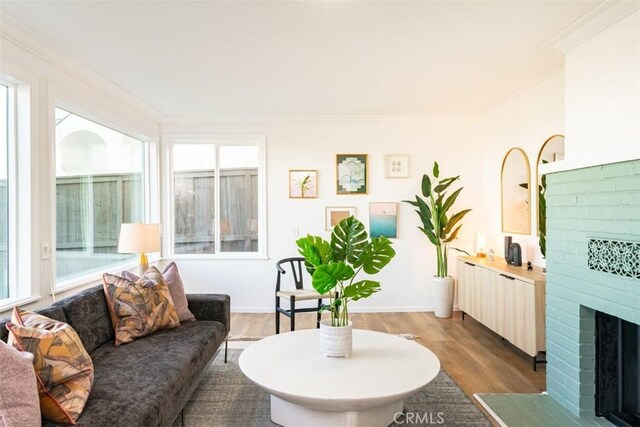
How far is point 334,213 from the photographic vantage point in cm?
488

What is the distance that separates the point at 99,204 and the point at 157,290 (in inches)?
61.6

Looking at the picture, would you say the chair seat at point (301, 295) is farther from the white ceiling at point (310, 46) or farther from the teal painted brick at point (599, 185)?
the teal painted brick at point (599, 185)

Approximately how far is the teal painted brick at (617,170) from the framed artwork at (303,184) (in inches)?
126

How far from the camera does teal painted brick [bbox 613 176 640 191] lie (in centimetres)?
198

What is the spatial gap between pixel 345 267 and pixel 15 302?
2267mm

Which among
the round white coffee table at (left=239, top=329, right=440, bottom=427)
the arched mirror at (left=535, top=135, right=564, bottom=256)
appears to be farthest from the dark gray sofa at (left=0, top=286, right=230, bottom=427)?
the arched mirror at (left=535, top=135, right=564, bottom=256)

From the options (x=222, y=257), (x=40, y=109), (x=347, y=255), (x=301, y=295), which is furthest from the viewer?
(x=222, y=257)

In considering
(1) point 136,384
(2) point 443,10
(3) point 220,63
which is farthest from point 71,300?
(2) point 443,10

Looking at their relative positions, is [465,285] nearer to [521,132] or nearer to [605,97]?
[521,132]

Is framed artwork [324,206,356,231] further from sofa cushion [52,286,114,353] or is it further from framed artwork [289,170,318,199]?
→ sofa cushion [52,286,114,353]

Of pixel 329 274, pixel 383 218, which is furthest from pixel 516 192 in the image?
pixel 329 274

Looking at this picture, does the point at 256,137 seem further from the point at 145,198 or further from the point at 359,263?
the point at 359,263

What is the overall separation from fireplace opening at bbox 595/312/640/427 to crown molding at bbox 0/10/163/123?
4259mm

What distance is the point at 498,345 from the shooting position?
362 cm
